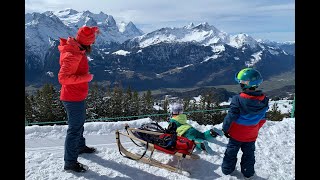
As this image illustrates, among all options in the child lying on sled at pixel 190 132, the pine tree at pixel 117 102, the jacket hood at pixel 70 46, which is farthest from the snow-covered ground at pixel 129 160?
the pine tree at pixel 117 102

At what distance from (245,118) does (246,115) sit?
0.06m

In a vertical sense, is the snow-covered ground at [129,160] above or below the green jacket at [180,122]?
below

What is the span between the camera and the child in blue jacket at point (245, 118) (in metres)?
5.50

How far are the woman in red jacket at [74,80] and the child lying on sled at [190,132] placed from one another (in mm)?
2359

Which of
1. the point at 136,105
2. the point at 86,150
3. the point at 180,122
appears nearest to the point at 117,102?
the point at 136,105

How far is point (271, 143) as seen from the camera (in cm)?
758

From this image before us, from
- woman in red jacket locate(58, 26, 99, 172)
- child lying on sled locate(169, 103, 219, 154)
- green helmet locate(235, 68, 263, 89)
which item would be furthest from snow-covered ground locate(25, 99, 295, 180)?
green helmet locate(235, 68, 263, 89)

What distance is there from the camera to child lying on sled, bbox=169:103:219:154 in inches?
268

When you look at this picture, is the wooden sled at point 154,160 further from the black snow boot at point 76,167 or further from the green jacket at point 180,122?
the black snow boot at point 76,167

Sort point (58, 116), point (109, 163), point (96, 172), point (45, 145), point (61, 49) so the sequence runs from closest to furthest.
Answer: point (61, 49), point (96, 172), point (109, 163), point (45, 145), point (58, 116)

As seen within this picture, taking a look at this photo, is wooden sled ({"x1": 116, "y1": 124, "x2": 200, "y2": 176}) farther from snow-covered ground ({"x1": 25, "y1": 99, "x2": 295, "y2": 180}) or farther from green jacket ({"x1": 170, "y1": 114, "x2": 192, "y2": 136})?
green jacket ({"x1": 170, "y1": 114, "x2": 192, "y2": 136})
